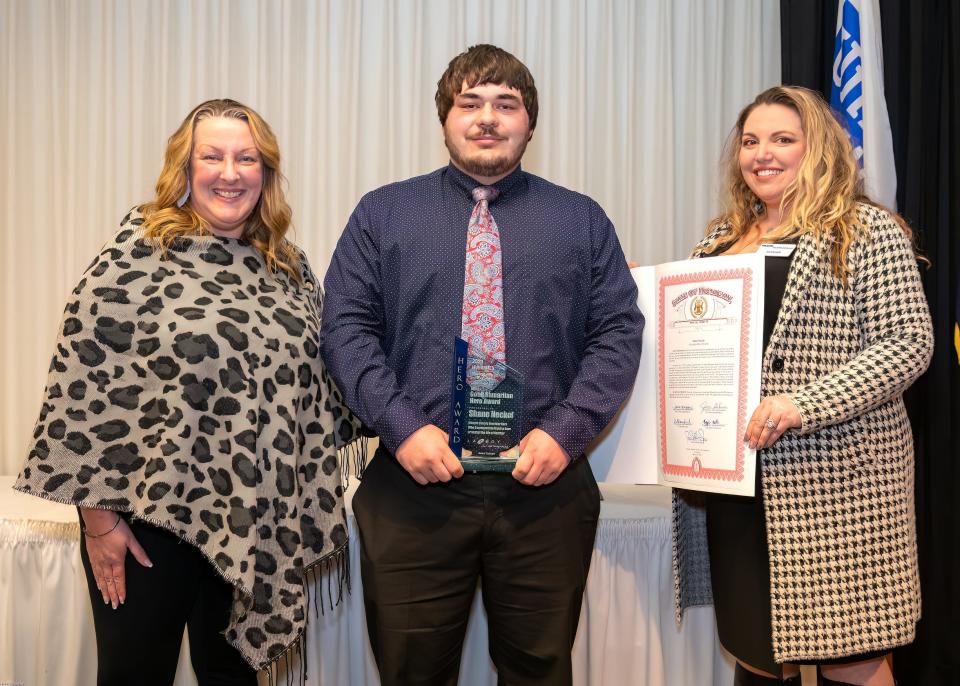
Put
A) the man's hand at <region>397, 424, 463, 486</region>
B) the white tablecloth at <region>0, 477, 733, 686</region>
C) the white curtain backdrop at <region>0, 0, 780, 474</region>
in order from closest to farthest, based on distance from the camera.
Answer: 1. the man's hand at <region>397, 424, 463, 486</region>
2. the white tablecloth at <region>0, 477, 733, 686</region>
3. the white curtain backdrop at <region>0, 0, 780, 474</region>

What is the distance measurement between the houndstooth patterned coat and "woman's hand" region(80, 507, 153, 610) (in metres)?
1.34

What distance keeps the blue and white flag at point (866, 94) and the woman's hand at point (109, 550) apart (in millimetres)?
2335

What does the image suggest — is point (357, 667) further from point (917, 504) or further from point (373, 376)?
point (917, 504)

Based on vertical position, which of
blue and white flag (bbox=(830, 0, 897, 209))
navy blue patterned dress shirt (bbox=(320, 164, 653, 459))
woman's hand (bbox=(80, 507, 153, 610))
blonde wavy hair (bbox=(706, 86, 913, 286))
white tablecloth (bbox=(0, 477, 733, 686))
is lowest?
white tablecloth (bbox=(0, 477, 733, 686))

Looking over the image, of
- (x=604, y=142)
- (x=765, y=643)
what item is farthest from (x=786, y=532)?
(x=604, y=142)

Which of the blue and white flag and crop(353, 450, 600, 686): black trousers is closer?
crop(353, 450, 600, 686): black trousers

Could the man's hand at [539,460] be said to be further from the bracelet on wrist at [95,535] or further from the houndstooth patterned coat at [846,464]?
the bracelet on wrist at [95,535]

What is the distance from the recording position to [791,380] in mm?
Answer: 1723

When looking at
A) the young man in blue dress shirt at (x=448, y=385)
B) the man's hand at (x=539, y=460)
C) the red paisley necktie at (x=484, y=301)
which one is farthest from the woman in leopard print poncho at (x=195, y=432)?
the man's hand at (x=539, y=460)

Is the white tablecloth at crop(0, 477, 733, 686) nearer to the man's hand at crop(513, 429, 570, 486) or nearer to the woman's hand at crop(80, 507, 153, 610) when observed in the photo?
the woman's hand at crop(80, 507, 153, 610)

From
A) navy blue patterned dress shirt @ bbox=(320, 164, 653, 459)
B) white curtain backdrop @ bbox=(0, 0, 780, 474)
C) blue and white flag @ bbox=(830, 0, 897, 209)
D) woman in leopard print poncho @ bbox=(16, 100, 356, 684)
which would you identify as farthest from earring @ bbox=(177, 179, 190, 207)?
blue and white flag @ bbox=(830, 0, 897, 209)

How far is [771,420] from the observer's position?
1646 millimetres

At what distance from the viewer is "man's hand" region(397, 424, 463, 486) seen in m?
1.60

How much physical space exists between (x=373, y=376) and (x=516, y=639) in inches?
25.2
